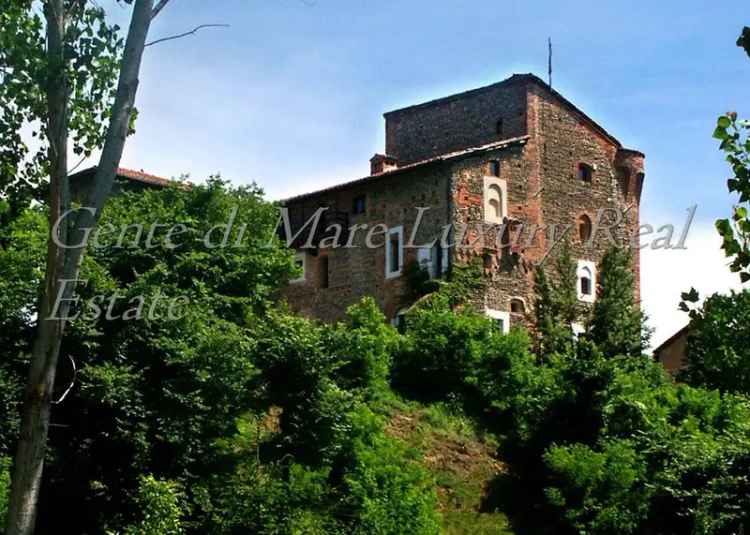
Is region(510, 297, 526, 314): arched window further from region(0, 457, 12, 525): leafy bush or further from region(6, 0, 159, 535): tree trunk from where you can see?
region(6, 0, 159, 535): tree trunk

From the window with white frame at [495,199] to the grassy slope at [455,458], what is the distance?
10.7 meters

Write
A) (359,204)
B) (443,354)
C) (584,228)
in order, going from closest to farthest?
(443,354), (359,204), (584,228)

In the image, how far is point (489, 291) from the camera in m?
36.8

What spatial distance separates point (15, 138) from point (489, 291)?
74.8 feet

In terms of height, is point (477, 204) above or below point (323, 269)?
above

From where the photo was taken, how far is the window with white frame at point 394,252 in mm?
37531

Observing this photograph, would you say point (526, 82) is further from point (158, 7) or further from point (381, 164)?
point (158, 7)

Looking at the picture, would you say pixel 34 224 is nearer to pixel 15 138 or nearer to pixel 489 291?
pixel 15 138

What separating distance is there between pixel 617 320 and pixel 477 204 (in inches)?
213

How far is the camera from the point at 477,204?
122ft

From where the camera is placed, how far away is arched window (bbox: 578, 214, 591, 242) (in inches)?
1570

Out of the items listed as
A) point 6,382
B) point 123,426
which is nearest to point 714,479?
point 123,426

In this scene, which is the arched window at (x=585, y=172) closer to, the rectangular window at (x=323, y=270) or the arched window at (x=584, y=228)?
the arched window at (x=584, y=228)

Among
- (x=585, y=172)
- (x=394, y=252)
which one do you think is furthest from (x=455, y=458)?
(x=585, y=172)
